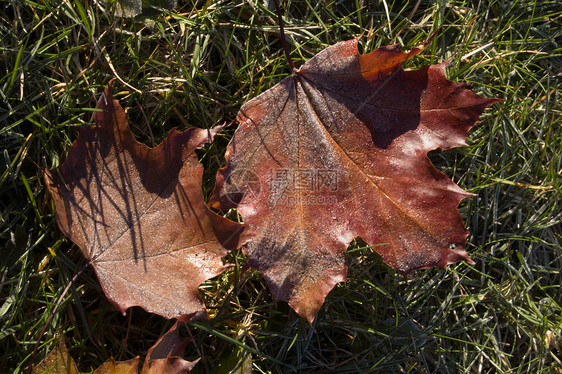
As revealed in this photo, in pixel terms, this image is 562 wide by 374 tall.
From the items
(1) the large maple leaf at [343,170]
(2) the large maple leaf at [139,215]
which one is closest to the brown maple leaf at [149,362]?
(2) the large maple leaf at [139,215]

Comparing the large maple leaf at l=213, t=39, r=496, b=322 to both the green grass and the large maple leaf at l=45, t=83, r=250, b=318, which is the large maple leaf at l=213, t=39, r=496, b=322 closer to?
the large maple leaf at l=45, t=83, r=250, b=318

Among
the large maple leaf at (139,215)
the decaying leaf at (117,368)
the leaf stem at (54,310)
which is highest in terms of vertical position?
the large maple leaf at (139,215)

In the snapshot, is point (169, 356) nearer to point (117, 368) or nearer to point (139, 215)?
point (117, 368)

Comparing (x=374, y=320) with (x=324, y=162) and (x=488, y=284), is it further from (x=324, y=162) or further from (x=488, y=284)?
(x=324, y=162)

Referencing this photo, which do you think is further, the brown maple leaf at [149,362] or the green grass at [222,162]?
the green grass at [222,162]

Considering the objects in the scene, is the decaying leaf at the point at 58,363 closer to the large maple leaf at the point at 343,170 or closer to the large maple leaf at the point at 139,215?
the large maple leaf at the point at 139,215
